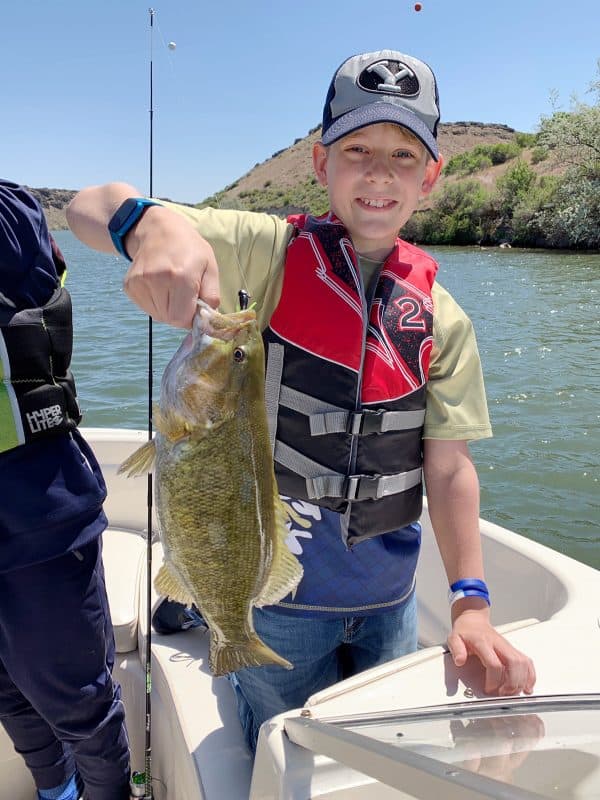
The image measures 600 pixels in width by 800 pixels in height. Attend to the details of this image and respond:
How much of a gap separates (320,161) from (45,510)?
1.52 metres

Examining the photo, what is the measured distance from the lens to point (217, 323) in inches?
60.0

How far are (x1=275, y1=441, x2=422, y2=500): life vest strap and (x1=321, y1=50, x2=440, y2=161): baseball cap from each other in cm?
105

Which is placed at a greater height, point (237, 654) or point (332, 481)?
point (332, 481)

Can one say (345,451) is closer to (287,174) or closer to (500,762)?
(500,762)

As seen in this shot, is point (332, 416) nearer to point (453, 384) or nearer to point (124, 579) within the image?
point (453, 384)

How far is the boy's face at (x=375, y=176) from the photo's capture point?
2123 millimetres

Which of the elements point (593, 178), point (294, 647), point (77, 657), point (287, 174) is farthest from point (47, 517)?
point (287, 174)

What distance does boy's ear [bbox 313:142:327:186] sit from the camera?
89.8 inches

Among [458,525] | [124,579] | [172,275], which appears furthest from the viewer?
[124,579]

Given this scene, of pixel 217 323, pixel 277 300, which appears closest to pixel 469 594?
pixel 277 300

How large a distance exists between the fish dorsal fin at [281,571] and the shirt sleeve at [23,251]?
3.86ft

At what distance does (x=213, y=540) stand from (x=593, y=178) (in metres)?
44.9

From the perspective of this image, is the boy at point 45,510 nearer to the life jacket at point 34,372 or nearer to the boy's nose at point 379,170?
the life jacket at point 34,372

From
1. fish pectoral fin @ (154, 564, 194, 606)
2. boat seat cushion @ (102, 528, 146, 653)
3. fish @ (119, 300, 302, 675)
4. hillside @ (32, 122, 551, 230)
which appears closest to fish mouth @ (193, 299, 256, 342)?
fish @ (119, 300, 302, 675)
